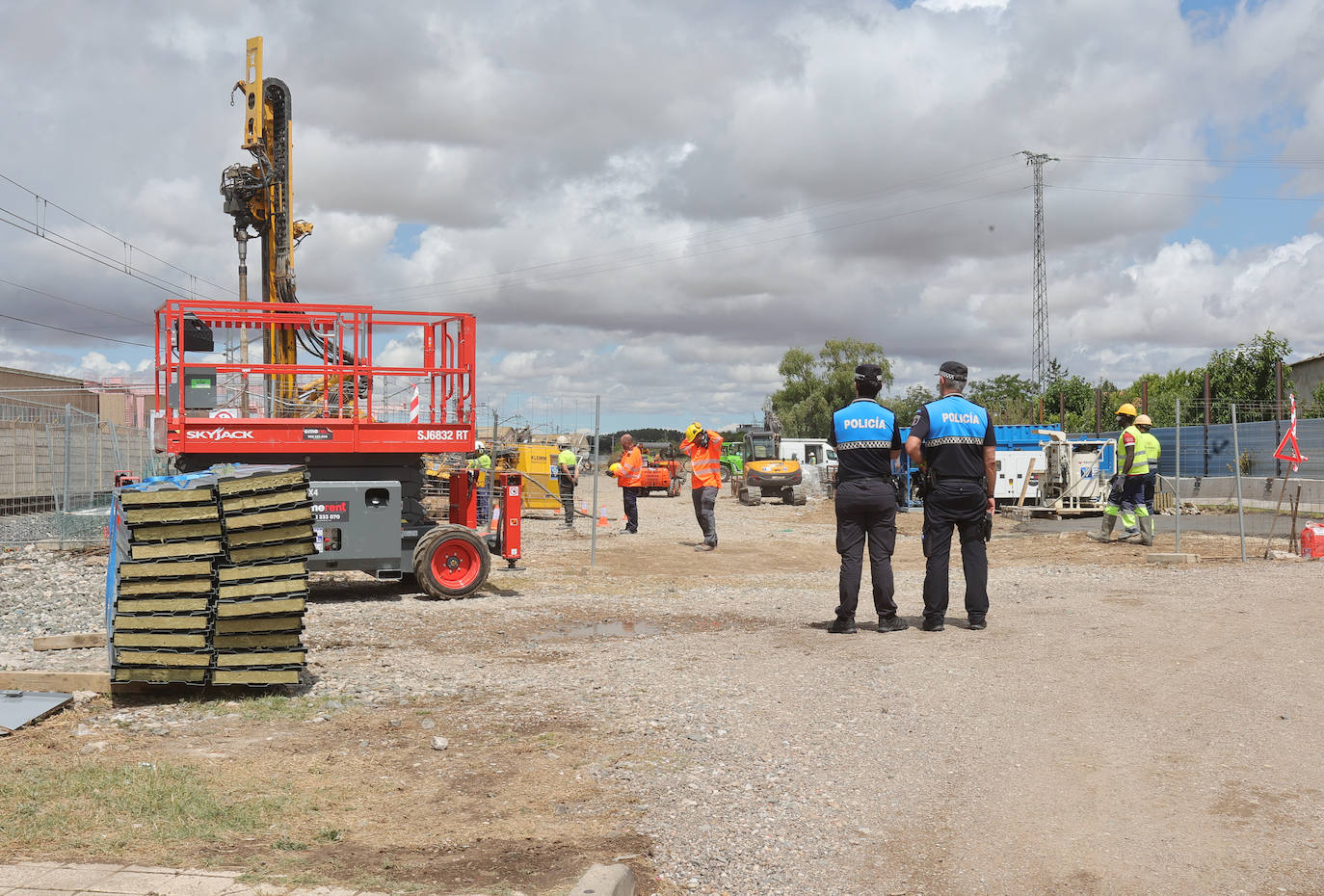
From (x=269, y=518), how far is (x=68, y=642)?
2728mm

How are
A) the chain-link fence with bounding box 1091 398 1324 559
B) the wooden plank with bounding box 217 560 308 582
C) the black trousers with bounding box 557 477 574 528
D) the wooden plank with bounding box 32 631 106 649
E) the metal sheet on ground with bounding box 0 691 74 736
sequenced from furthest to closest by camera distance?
the black trousers with bounding box 557 477 574 528, the chain-link fence with bounding box 1091 398 1324 559, the wooden plank with bounding box 32 631 106 649, the wooden plank with bounding box 217 560 308 582, the metal sheet on ground with bounding box 0 691 74 736

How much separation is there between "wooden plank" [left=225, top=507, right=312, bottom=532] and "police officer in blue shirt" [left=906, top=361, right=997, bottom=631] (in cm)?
462

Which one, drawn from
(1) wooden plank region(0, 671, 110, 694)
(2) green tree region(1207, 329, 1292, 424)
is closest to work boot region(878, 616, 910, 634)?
(1) wooden plank region(0, 671, 110, 694)

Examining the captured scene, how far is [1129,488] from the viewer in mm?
16406

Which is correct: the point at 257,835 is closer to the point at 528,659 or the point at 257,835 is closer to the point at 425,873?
the point at 425,873

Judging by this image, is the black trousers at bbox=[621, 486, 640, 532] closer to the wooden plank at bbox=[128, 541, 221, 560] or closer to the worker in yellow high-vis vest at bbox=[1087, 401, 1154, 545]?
the worker in yellow high-vis vest at bbox=[1087, 401, 1154, 545]

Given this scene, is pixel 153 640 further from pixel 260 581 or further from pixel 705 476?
pixel 705 476

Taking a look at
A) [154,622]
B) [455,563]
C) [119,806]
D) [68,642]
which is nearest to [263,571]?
[154,622]

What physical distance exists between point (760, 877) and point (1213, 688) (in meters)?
3.89

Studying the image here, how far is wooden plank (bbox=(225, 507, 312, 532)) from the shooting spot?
22.1 ft

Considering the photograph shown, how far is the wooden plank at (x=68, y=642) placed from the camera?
27.1 feet

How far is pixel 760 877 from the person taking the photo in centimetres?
393

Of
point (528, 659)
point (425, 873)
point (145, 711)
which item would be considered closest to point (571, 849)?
point (425, 873)

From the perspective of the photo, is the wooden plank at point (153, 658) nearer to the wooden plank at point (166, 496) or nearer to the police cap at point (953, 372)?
the wooden plank at point (166, 496)
